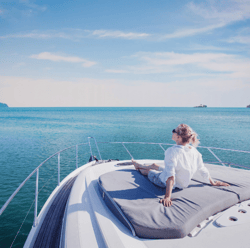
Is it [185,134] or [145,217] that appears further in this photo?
[185,134]

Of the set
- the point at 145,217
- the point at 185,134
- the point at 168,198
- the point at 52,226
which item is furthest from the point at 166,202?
the point at 52,226

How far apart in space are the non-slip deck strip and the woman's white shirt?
121 cm

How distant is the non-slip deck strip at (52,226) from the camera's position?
1.76m

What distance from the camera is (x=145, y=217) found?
1.39 metres

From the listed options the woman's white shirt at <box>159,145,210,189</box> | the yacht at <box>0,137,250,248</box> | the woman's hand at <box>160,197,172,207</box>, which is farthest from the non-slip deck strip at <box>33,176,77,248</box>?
the woman's white shirt at <box>159,145,210,189</box>

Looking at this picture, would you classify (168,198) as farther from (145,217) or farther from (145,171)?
(145,171)

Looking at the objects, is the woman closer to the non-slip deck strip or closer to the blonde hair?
the blonde hair

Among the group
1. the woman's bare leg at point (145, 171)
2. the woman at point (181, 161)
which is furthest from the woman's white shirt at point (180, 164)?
the woman's bare leg at point (145, 171)

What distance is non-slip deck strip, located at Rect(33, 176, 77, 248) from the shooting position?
5.78 ft

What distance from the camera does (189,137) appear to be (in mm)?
1842

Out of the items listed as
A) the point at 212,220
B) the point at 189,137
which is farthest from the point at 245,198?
the point at 189,137

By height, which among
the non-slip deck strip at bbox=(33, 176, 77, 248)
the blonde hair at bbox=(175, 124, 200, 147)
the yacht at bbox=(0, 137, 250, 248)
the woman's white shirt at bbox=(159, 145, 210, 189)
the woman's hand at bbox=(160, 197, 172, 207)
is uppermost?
the blonde hair at bbox=(175, 124, 200, 147)

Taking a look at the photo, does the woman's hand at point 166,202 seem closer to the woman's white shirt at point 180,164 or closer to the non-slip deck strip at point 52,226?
the woman's white shirt at point 180,164

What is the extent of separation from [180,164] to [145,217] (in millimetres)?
659
